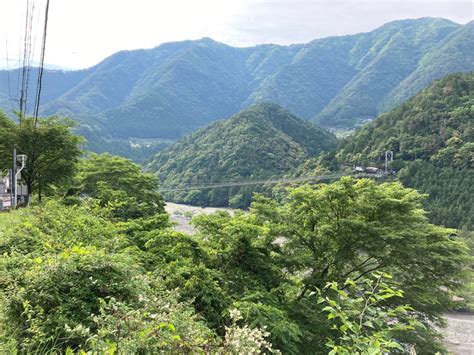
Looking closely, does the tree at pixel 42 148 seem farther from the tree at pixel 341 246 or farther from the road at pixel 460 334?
the road at pixel 460 334

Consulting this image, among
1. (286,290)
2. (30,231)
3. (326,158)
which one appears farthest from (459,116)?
(30,231)

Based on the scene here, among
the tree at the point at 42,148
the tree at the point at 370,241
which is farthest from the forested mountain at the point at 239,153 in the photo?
the tree at the point at 370,241

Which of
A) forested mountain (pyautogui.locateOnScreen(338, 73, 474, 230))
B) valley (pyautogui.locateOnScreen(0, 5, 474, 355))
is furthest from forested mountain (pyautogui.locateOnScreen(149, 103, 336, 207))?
valley (pyautogui.locateOnScreen(0, 5, 474, 355))

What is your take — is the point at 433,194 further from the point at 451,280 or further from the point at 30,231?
the point at 30,231

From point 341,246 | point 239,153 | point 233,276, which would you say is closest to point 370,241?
point 341,246

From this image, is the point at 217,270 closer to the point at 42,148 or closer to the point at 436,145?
the point at 42,148

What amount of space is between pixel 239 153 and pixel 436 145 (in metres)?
39.9

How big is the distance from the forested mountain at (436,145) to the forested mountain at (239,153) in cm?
1850

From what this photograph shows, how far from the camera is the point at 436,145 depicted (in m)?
60.8

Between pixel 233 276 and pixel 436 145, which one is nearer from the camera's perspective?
pixel 233 276

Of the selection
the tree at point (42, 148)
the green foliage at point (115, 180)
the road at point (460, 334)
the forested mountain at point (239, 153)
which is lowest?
the road at point (460, 334)

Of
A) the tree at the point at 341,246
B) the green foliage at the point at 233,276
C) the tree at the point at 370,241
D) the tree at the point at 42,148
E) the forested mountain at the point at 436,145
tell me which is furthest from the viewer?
the forested mountain at the point at 436,145

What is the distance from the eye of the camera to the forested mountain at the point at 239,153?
271 ft

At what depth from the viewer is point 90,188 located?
18.5m
